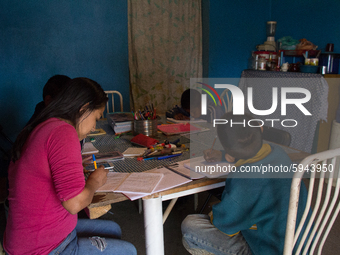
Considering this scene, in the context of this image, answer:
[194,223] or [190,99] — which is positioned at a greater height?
[190,99]

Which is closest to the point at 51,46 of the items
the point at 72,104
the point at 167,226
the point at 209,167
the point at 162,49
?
the point at 162,49

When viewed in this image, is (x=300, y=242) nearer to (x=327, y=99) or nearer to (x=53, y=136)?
(x=53, y=136)

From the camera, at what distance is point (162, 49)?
151 inches

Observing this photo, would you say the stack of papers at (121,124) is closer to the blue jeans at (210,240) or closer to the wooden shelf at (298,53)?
the blue jeans at (210,240)

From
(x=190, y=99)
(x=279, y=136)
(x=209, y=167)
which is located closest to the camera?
(x=209, y=167)

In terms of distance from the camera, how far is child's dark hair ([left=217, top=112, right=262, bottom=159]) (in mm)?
1077

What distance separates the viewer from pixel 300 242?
0.97m

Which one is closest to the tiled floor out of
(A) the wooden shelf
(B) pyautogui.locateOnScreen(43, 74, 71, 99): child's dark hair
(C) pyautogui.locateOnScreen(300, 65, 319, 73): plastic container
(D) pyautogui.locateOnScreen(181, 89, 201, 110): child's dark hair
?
(D) pyautogui.locateOnScreen(181, 89, 201, 110): child's dark hair

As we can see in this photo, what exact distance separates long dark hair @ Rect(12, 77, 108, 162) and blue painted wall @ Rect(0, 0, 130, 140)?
2.44 m

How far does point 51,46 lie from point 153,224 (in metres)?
2.76

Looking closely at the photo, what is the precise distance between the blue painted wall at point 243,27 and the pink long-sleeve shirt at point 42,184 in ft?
11.3

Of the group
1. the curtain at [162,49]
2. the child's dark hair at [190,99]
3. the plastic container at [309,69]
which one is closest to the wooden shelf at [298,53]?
the plastic container at [309,69]

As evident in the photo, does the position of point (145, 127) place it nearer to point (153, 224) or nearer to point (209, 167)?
point (209, 167)

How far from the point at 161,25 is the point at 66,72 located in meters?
1.40
